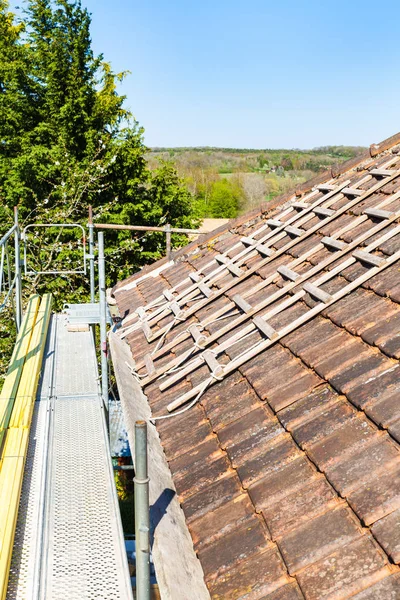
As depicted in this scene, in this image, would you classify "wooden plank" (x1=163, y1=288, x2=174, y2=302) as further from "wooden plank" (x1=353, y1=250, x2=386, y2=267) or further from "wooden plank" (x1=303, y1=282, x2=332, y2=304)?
"wooden plank" (x1=353, y1=250, x2=386, y2=267)

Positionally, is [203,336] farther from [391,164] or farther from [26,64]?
[26,64]

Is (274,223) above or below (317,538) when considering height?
above

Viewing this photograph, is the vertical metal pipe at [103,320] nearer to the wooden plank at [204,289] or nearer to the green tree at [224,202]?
the wooden plank at [204,289]

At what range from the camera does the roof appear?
1949 millimetres

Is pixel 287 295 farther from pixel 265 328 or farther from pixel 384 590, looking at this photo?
pixel 384 590

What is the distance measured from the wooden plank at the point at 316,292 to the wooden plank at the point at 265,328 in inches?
15.3

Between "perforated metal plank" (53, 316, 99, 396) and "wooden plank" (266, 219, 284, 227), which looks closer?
"wooden plank" (266, 219, 284, 227)

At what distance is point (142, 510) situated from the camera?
2174mm

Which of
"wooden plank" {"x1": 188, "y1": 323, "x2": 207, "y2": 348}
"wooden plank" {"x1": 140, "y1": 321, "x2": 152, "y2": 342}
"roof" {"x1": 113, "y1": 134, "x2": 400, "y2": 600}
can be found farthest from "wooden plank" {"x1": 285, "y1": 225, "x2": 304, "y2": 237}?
"wooden plank" {"x1": 140, "y1": 321, "x2": 152, "y2": 342}

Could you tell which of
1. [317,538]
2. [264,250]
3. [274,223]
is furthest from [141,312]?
[317,538]

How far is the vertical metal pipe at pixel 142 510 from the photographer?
2.12 m

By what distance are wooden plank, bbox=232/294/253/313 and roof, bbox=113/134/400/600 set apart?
0.09 ft

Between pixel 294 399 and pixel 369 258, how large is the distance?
1.30 meters

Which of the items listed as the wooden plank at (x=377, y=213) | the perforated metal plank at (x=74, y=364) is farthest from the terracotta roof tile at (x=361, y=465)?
the perforated metal plank at (x=74, y=364)
